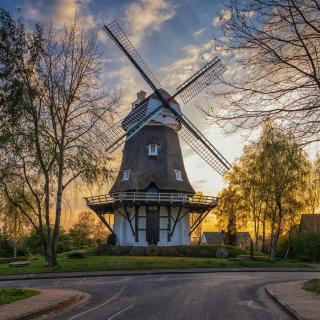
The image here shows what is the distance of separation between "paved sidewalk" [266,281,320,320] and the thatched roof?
2937cm

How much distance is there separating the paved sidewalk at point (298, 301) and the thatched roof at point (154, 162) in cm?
2937

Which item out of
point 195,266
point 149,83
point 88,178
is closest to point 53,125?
point 88,178

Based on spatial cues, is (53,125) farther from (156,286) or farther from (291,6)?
(291,6)

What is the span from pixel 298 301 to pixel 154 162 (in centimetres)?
3539

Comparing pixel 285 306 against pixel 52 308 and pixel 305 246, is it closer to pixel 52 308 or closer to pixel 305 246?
pixel 52 308

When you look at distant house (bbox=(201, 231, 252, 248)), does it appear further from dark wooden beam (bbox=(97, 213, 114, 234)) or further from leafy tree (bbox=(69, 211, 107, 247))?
dark wooden beam (bbox=(97, 213, 114, 234))

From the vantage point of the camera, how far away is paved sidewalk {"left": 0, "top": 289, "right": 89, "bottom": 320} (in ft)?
41.4

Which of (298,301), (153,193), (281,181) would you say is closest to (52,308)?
(298,301)

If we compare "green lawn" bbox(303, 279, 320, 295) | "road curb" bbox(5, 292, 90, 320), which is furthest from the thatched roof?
"road curb" bbox(5, 292, 90, 320)

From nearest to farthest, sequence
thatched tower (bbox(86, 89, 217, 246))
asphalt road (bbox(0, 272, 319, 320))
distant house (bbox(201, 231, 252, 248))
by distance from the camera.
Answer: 1. asphalt road (bbox(0, 272, 319, 320))
2. thatched tower (bbox(86, 89, 217, 246))
3. distant house (bbox(201, 231, 252, 248))

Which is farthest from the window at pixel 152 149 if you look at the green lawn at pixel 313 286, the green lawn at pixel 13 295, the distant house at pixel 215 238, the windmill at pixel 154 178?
the distant house at pixel 215 238

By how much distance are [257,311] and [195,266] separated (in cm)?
Answer: 2110

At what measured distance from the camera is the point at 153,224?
157ft

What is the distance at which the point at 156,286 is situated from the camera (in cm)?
2061
